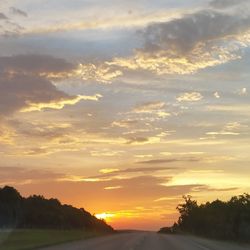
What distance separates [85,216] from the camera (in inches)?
7461

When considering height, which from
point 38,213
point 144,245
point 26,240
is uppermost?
point 38,213

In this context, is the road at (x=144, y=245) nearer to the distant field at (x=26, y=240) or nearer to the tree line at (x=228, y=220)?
the distant field at (x=26, y=240)

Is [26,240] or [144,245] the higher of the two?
[26,240]

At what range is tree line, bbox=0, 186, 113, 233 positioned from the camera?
12612cm

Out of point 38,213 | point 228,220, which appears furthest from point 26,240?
point 38,213

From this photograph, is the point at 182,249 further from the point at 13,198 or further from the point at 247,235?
the point at 13,198

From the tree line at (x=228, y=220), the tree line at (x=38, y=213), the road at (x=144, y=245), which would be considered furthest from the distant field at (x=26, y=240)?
the tree line at (x=38, y=213)

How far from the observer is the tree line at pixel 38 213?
12612 centimetres

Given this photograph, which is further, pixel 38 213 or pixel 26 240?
pixel 38 213

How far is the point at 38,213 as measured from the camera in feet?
502

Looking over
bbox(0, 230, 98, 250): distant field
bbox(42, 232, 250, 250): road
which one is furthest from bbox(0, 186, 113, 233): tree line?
bbox(42, 232, 250, 250): road

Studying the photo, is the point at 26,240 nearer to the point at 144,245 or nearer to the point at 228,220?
the point at 144,245

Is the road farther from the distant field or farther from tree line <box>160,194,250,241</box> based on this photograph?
tree line <box>160,194,250,241</box>

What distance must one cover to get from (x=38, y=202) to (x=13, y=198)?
Answer: 28.1 meters
